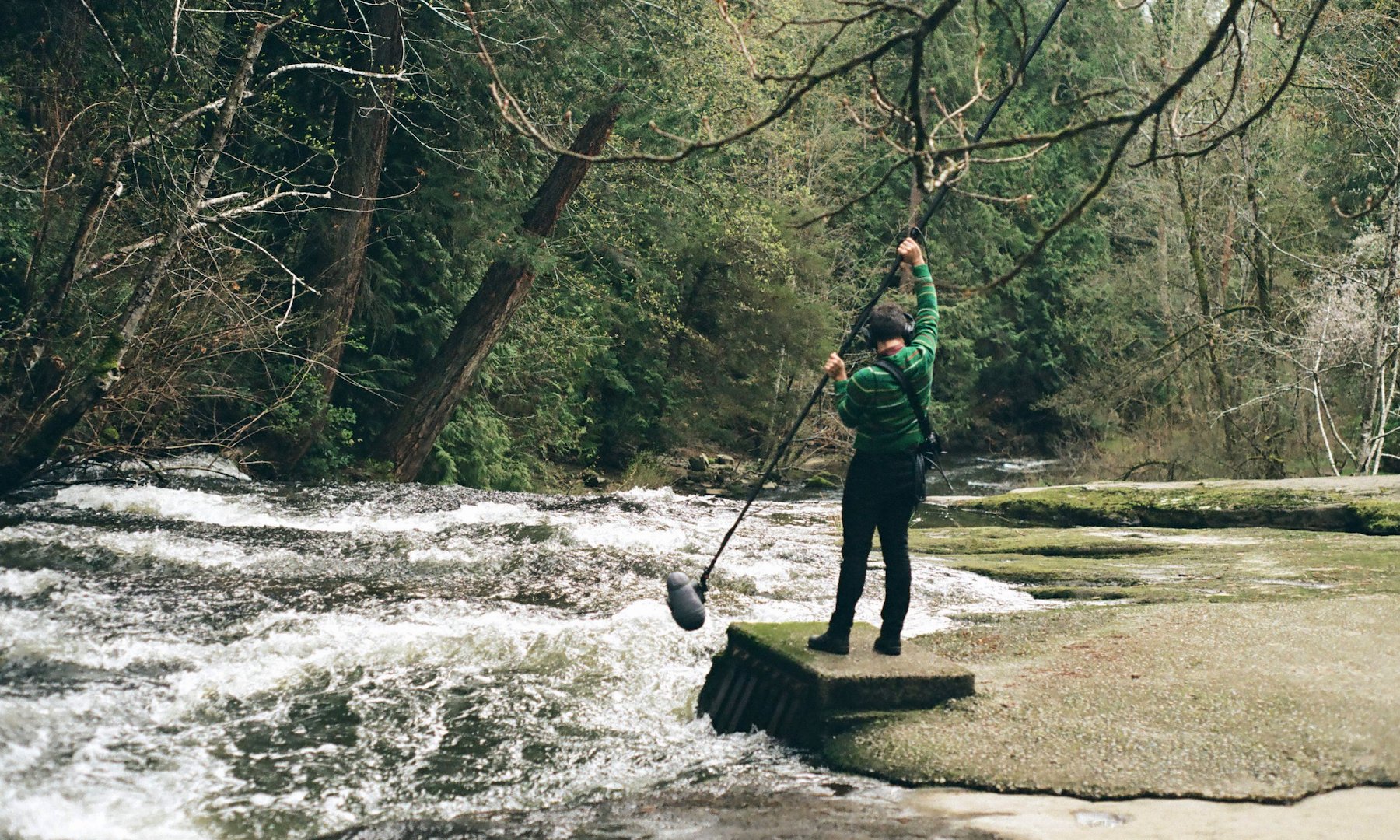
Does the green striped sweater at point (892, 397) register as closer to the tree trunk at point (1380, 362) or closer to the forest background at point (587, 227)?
the forest background at point (587, 227)

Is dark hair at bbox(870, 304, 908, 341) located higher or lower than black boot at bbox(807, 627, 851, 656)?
higher

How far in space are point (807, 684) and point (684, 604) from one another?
735 millimetres

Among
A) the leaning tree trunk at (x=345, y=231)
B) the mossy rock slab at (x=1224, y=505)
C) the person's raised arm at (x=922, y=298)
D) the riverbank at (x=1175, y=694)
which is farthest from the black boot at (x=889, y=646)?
the leaning tree trunk at (x=345, y=231)

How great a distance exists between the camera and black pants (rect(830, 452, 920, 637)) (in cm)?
609

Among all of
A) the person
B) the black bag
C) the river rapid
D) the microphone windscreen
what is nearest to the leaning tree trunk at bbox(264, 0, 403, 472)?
the river rapid

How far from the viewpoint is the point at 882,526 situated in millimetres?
6176

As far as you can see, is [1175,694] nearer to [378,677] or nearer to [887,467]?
[887,467]

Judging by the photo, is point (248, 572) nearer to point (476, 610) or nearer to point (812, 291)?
point (476, 610)

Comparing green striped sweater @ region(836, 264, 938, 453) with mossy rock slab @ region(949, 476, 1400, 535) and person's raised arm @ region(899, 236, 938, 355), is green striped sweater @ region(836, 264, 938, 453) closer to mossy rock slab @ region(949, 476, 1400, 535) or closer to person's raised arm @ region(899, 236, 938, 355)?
person's raised arm @ region(899, 236, 938, 355)

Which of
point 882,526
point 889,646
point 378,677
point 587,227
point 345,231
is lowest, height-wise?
point 378,677

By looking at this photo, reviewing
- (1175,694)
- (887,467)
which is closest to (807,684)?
(887,467)

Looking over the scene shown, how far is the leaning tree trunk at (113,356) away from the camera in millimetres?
10414

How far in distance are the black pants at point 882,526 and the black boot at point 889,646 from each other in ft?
0.07

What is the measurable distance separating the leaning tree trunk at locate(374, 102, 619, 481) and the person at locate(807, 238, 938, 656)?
1125 cm
